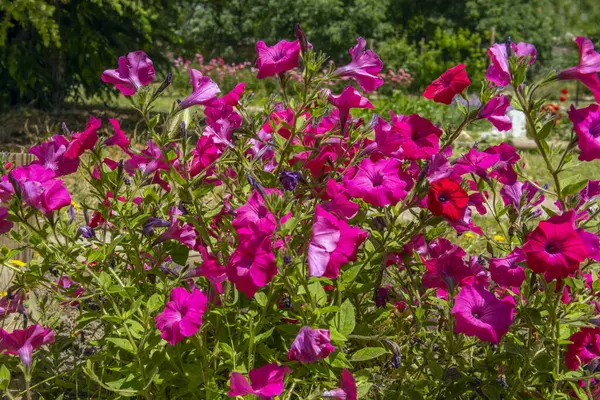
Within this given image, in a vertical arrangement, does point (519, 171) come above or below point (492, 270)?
above

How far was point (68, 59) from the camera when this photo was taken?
7793mm

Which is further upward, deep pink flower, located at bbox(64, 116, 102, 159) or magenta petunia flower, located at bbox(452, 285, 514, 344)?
deep pink flower, located at bbox(64, 116, 102, 159)

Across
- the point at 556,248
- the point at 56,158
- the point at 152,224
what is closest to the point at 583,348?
the point at 556,248

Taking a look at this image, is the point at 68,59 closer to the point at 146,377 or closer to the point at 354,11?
the point at 146,377

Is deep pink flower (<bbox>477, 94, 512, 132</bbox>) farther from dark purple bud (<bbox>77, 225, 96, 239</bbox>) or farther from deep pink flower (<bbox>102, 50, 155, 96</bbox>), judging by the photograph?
dark purple bud (<bbox>77, 225, 96, 239</bbox>)

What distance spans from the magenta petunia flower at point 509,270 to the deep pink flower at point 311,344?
0.42 metres

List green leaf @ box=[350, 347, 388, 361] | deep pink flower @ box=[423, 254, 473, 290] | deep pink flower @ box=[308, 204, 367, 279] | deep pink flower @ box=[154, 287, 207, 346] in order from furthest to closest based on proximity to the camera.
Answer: deep pink flower @ box=[423, 254, 473, 290], green leaf @ box=[350, 347, 388, 361], deep pink flower @ box=[154, 287, 207, 346], deep pink flower @ box=[308, 204, 367, 279]

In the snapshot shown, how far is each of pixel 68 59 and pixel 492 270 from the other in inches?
288

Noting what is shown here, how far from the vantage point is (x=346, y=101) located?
4.60 feet

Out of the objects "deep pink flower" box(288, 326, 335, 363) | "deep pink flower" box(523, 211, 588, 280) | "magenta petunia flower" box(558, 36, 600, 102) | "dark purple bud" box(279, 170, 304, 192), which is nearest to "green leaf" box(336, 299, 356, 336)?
"deep pink flower" box(288, 326, 335, 363)

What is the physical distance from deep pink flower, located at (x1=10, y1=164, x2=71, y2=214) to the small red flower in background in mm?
684

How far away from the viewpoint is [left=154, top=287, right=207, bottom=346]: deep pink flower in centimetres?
120

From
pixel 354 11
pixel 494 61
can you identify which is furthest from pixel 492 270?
pixel 354 11

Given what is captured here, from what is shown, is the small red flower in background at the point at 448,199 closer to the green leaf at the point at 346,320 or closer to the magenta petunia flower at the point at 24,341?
the green leaf at the point at 346,320
